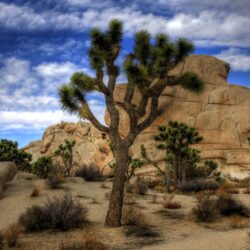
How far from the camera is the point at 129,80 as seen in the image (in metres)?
11.1

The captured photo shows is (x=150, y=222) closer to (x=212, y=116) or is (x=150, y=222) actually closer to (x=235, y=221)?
(x=235, y=221)

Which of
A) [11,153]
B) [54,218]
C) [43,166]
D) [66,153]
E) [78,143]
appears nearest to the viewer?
[54,218]

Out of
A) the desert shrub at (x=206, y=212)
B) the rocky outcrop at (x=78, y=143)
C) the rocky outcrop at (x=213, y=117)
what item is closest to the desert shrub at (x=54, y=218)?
the desert shrub at (x=206, y=212)

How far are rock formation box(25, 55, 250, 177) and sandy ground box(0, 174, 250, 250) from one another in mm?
24956

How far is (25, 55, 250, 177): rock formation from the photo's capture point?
42375 millimetres

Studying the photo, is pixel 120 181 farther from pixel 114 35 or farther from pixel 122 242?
pixel 114 35

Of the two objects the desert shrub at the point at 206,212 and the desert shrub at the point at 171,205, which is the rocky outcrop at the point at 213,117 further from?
the desert shrub at the point at 206,212

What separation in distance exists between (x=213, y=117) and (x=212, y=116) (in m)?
0.17

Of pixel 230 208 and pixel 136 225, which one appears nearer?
pixel 136 225

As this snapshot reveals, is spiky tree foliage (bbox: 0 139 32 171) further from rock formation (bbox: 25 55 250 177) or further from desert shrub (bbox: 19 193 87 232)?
desert shrub (bbox: 19 193 87 232)

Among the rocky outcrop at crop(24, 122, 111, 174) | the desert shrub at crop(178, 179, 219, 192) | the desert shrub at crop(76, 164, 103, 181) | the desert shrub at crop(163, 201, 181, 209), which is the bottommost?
the desert shrub at crop(163, 201, 181, 209)

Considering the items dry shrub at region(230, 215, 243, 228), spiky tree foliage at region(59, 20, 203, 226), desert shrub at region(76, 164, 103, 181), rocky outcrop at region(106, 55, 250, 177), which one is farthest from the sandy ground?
rocky outcrop at region(106, 55, 250, 177)

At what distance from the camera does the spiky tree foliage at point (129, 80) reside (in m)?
10.8

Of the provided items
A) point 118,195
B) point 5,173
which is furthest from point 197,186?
point 118,195
